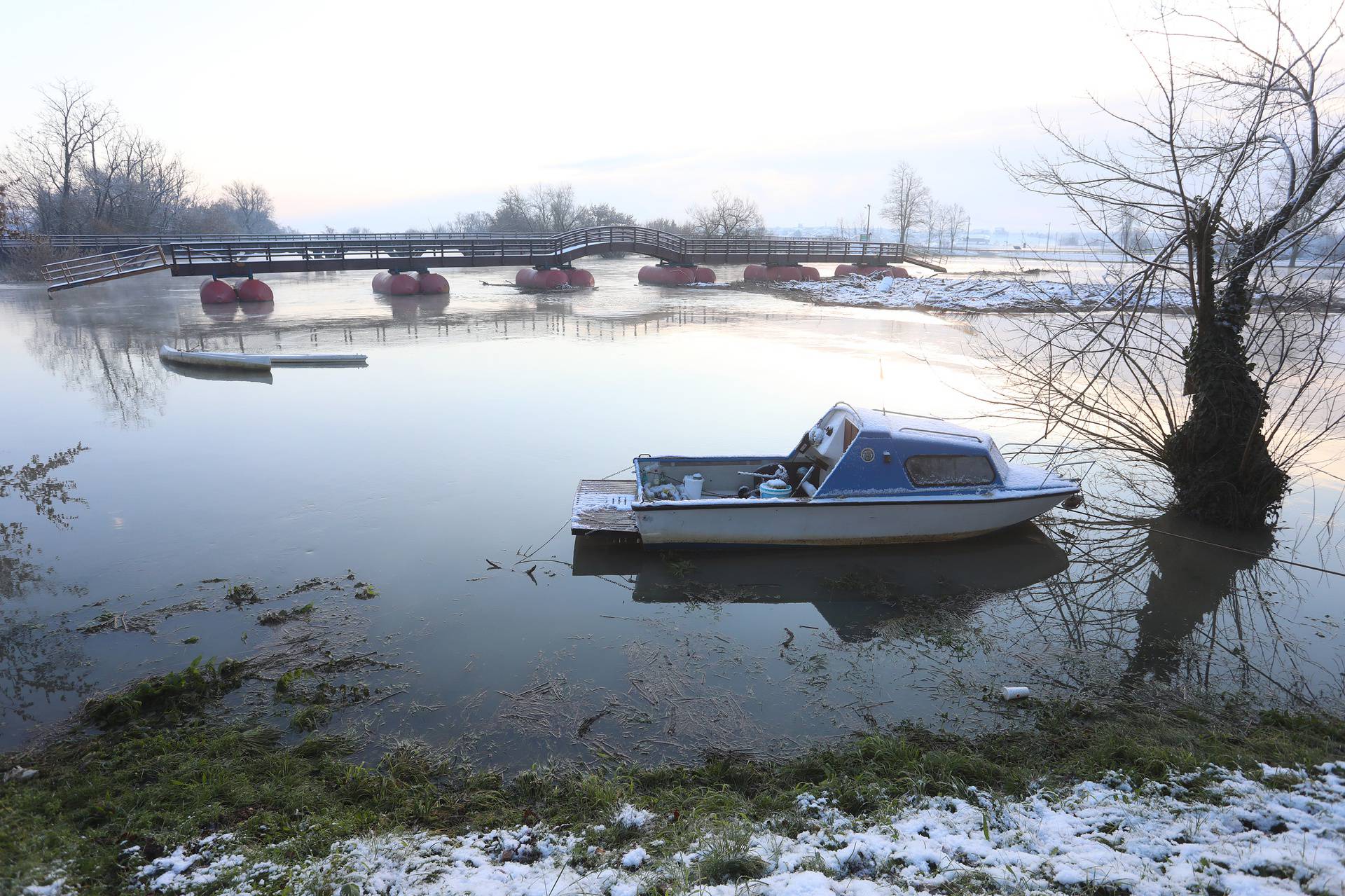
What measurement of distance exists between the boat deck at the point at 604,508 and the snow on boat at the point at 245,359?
13.0m

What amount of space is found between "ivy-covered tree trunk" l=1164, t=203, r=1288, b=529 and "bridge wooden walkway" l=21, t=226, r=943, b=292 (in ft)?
108

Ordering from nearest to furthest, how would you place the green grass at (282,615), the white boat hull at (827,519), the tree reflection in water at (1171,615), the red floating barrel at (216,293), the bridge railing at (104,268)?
the tree reflection in water at (1171,615) → the green grass at (282,615) → the white boat hull at (827,519) → the bridge railing at (104,268) → the red floating barrel at (216,293)

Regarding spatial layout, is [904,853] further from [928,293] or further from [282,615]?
[928,293]

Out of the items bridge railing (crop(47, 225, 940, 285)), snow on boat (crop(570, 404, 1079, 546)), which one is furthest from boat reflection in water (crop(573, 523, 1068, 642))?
bridge railing (crop(47, 225, 940, 285))

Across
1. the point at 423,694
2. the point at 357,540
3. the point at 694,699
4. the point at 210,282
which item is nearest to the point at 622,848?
the point at 694,699

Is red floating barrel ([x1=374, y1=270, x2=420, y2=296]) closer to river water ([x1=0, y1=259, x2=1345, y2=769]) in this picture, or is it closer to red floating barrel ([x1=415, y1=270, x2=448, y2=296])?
red floating barrel ([x1=415, y1=270, x2=448, y2=296])

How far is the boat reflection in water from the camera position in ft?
28.8

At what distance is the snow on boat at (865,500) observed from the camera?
31.4 feet

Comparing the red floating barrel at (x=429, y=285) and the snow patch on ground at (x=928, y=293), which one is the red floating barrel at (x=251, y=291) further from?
the snow patch on ground at (x=928, y=293)

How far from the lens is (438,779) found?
5672 millimetres

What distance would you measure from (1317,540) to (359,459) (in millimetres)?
14578

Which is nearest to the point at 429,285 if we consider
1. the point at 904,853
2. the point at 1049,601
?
the point at 1049,601

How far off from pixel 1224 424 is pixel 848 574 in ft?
19.6

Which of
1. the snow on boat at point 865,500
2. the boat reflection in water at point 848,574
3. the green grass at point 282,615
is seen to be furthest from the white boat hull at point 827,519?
the green grass at point 282,615
